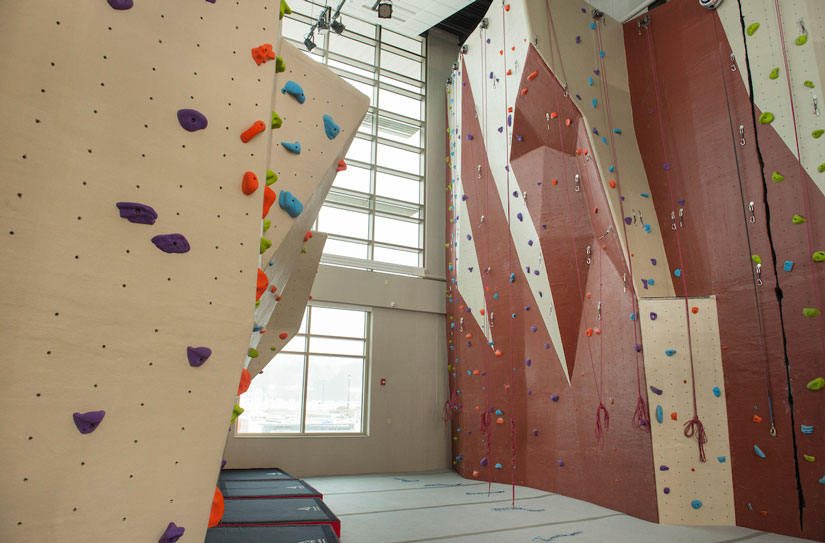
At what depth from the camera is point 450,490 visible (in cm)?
603

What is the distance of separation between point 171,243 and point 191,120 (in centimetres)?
44

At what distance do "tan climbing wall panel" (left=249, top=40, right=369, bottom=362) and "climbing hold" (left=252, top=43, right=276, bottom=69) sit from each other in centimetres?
24

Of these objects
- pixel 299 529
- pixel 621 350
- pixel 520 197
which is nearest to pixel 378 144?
pixel 520 197

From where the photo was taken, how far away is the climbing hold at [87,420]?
1.42 m

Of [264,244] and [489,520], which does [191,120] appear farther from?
[489,520]

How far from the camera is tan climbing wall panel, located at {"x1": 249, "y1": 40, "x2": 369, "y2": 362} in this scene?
2238mm

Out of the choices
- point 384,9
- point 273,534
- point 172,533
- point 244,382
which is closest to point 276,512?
point 273,534

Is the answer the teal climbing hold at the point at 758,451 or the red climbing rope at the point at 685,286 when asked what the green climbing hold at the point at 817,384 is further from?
the red climbing rope at the point at 685,286

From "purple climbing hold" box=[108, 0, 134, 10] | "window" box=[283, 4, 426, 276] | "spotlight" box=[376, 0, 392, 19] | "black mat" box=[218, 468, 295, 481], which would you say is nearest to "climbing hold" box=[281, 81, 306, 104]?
"purple climbing hold" box=[108, 0, 134, 10]

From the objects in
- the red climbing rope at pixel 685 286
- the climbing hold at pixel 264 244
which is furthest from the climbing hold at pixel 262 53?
the red climbing rope at pixel 685 286

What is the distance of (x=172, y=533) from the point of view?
60.9 inches

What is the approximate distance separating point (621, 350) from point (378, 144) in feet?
19.3

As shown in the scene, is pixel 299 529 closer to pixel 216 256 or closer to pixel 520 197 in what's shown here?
pixel 216 256

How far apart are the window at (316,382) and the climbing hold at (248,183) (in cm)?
584
